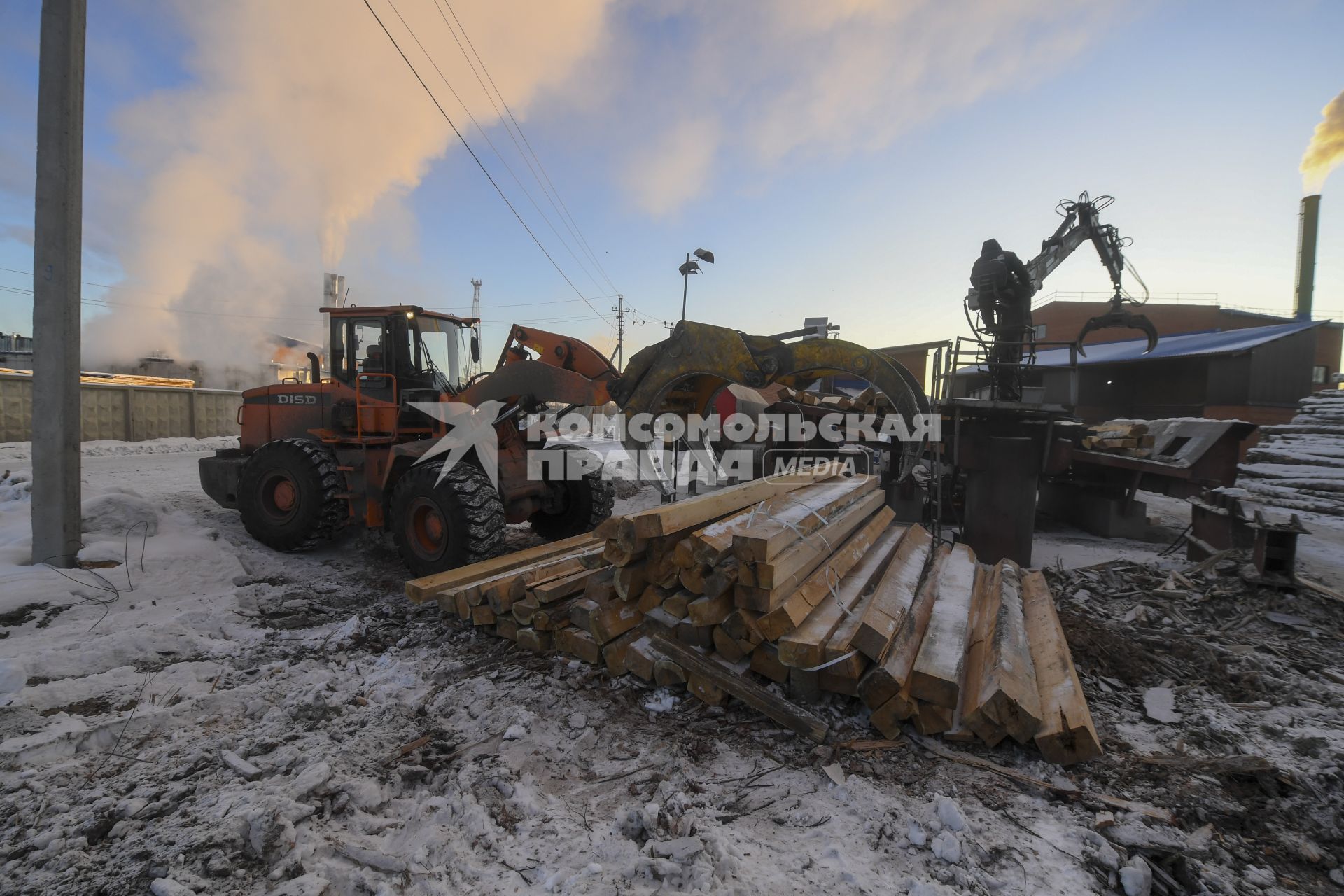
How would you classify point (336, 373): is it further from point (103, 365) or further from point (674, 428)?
point (103, 365)

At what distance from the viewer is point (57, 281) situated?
5.27 m

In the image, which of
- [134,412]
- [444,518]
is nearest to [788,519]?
[444,518]

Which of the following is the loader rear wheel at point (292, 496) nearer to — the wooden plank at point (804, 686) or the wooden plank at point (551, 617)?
the wooden plank at point (551, 617)

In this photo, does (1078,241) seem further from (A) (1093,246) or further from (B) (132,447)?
(B) (132,447)

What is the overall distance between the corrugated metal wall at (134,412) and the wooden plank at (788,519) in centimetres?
1796

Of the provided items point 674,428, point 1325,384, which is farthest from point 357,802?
point 1325,384

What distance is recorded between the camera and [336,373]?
282 inches

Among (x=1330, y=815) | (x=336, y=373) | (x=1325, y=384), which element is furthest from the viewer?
(x=1325, y=384)

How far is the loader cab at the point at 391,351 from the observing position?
6.83 metres

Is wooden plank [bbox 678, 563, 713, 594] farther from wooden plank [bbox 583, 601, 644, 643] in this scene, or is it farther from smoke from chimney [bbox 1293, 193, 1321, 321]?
smoke from chimney [bbox 1293, 193, 1321, 321]

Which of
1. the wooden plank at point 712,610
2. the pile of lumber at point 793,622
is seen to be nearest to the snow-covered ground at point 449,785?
the pile of lumber at point 793,622

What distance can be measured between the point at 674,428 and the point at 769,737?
2.21 m

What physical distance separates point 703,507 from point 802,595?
85 cm

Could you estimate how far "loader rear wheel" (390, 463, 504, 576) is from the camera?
577 centimetres
